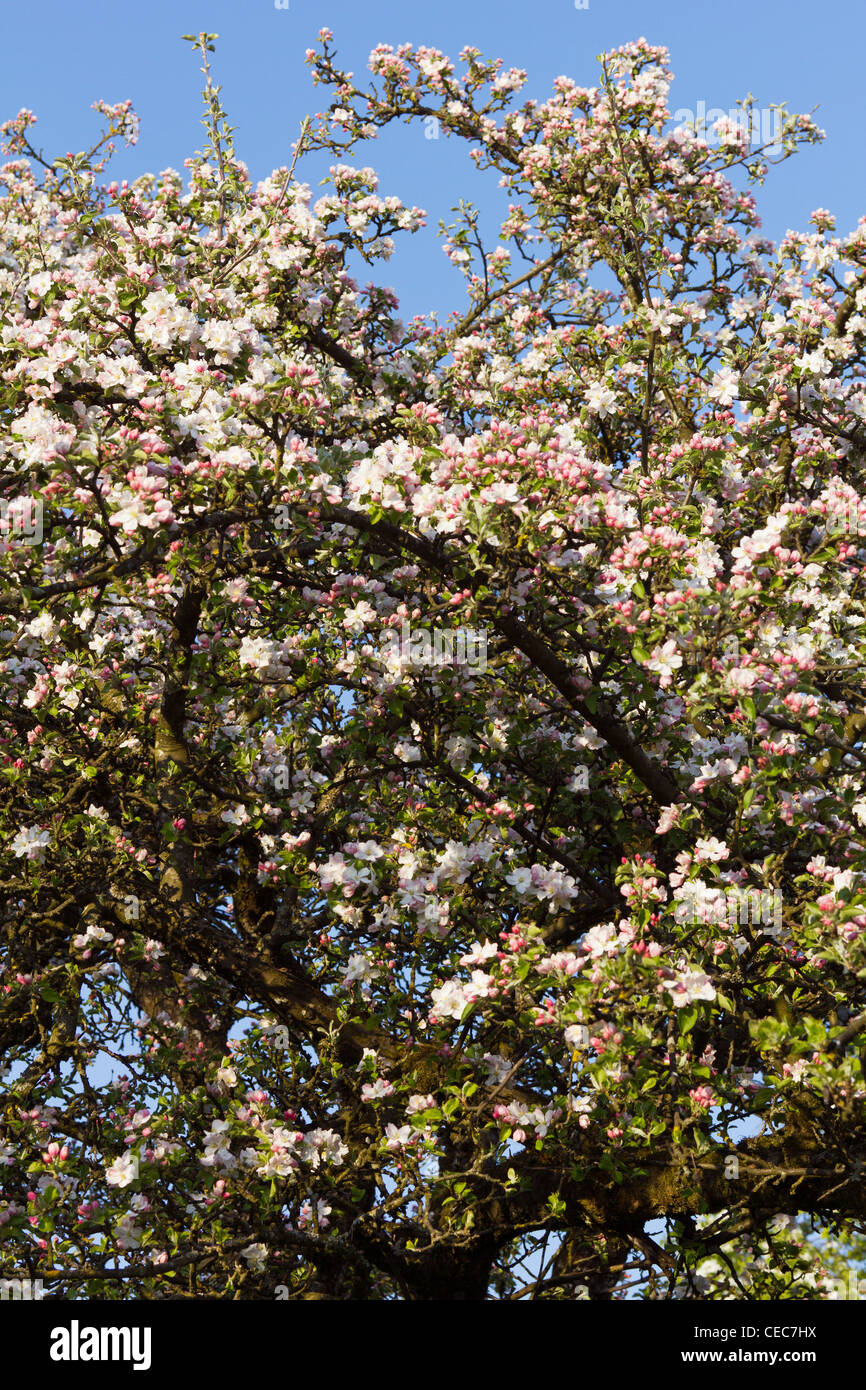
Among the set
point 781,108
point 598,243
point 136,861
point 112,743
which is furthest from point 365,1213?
point 781,108

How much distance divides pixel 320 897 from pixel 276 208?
4.72 metres

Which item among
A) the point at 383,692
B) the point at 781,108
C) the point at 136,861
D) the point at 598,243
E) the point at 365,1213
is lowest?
the point at 365,1213

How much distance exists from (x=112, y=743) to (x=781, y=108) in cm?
791

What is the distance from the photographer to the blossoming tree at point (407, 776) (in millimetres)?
5289

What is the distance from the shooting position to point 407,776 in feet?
26.6

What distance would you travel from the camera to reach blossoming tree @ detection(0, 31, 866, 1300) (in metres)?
5.29

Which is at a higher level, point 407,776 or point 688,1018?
point 407,776

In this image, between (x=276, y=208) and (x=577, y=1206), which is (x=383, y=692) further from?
(x=276, y=208)

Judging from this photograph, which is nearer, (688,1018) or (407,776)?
(688,1018)

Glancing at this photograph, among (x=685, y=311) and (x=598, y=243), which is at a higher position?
(x=598, y=243)

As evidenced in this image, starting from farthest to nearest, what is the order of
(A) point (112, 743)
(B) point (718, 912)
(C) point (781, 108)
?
(C) point (781, 108) < (A) point (112, 743) < (B) point (718, 912)

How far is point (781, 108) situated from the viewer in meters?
10.6
